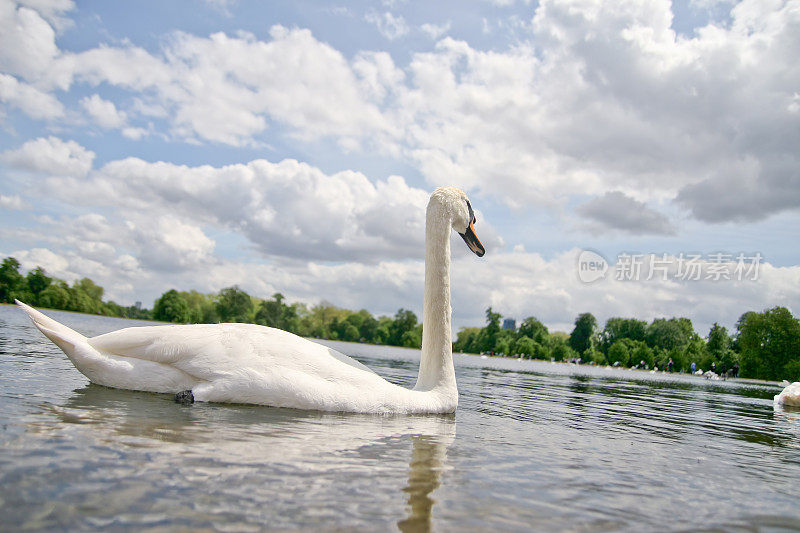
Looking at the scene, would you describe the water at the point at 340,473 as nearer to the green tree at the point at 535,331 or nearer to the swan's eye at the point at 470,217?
the swan's eye at the point at 470,217

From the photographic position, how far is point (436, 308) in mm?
7766

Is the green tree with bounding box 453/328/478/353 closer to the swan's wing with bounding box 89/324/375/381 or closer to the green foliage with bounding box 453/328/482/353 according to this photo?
the green foliage with bounding box 453/328/482/353

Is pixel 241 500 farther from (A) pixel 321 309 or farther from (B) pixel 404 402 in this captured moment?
(A) pixel 321 309

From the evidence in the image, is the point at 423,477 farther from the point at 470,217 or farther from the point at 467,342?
the point at 467,342

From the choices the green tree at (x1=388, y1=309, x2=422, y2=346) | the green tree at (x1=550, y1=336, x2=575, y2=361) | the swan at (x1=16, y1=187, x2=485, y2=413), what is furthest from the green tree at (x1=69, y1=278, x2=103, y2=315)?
the swan at (x1=16, y1=187, x2=485, y2=413)

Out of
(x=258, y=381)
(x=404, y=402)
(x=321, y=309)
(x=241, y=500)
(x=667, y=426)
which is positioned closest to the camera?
(x=241, y=500)

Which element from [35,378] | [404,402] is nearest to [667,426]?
[404,402]

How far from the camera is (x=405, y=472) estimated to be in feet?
13.8

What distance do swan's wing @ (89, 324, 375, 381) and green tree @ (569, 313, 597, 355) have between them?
5473 inches

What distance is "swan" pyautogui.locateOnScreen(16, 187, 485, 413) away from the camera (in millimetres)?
6273

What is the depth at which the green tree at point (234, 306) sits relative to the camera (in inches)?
4545

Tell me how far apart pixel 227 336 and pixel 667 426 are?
24.0 feet

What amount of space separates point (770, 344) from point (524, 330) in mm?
68241

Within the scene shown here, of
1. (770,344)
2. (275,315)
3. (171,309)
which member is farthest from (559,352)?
(171,309)
